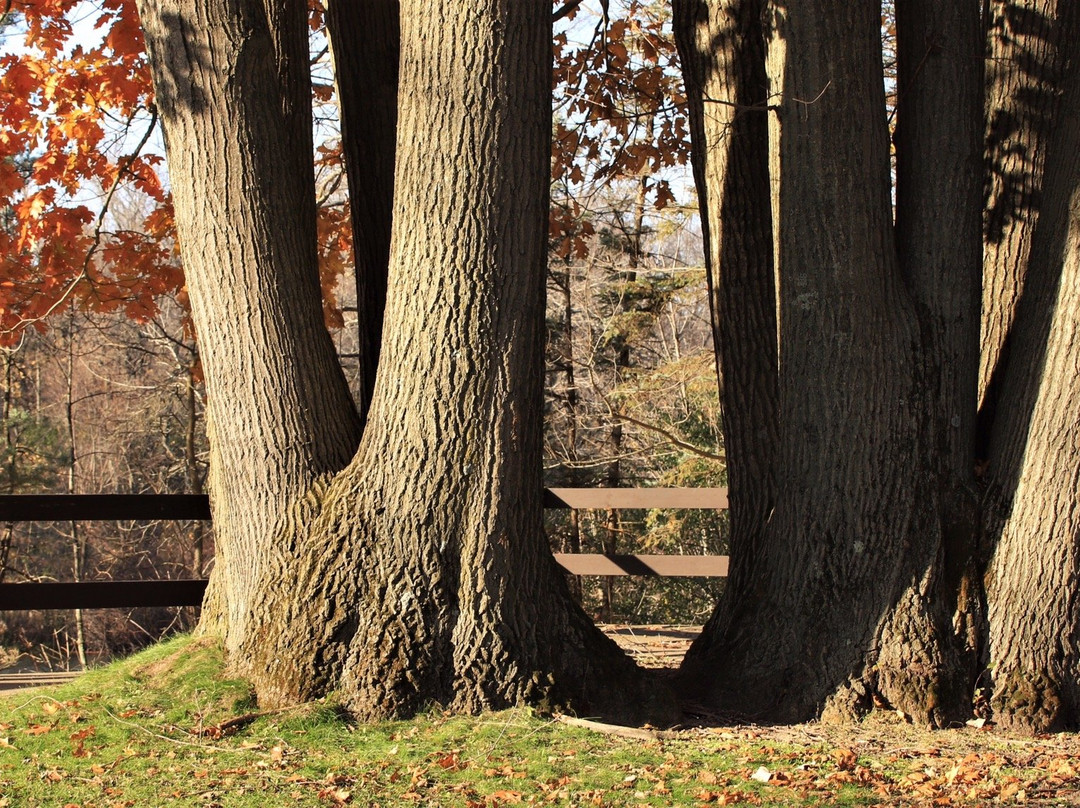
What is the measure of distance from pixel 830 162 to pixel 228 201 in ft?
9.97

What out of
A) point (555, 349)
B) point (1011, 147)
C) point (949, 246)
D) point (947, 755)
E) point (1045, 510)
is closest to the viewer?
point (947, 755)

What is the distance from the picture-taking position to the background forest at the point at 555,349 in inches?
335

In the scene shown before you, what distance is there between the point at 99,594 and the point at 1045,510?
6055mm

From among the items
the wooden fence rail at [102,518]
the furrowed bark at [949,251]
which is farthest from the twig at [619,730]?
the wooden fence rail at [102,518]

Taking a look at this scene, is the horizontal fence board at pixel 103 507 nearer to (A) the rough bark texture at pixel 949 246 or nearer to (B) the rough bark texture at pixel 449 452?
(B) the rough bark texture at pixel 449 452

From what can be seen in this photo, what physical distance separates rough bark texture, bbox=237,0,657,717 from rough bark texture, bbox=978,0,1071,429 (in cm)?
265

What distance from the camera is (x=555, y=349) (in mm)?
19344

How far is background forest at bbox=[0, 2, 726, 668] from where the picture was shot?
8.50 m

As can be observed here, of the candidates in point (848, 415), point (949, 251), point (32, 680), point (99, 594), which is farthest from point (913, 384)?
point (32, 680)

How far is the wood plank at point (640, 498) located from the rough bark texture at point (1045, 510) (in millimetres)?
2888

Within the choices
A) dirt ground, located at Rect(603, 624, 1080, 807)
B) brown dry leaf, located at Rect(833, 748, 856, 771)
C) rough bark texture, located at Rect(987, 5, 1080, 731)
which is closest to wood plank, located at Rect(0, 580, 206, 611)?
dirt ground, located at Rect(603, 624, 1080, 807)

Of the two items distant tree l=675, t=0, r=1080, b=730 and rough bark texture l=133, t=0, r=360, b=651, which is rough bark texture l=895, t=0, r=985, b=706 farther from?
rough bark texture l=133, t=0, r=360, b=651

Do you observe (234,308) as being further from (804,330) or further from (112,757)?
(804,330)

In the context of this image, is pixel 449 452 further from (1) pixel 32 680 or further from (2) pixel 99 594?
(1) pixel 32 680
